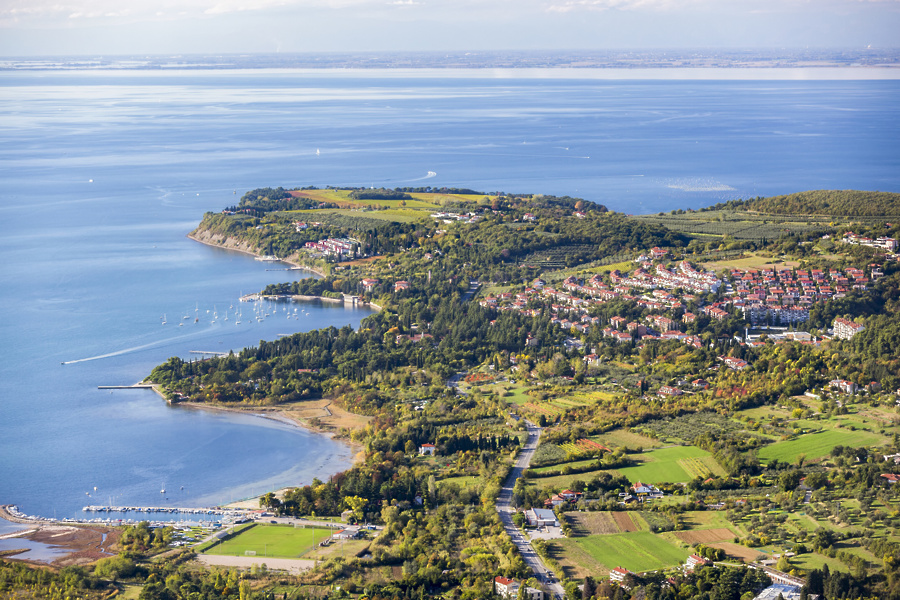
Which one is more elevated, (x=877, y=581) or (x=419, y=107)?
(x=419, y=107)

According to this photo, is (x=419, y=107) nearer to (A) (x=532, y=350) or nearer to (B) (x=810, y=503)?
(A) (x=532, y=350)

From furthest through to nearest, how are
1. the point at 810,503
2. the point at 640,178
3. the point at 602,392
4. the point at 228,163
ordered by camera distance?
the point at 228,163 → the point at 640,178 → the point at 602,392 → the point at 810,503

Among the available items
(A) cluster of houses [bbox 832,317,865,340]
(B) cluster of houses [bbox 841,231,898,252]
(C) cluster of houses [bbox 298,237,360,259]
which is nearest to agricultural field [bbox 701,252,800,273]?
(B) cluster of houses [bbox 841,231,898,252]

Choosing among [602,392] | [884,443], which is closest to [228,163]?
[602,392]

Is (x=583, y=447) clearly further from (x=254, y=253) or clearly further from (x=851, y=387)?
(x=254, y=253)

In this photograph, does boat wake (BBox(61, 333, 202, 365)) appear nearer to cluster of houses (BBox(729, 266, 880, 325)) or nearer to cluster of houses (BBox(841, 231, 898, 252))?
cluster of houses (BBox(729, 266, 880, 325))

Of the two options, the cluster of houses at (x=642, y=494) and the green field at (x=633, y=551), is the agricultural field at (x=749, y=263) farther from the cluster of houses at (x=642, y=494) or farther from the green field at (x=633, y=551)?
the green field at (x=633, y=551)

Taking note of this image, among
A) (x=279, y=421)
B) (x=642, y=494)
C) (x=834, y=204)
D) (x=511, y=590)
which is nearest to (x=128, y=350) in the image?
(x=279, y=421)
